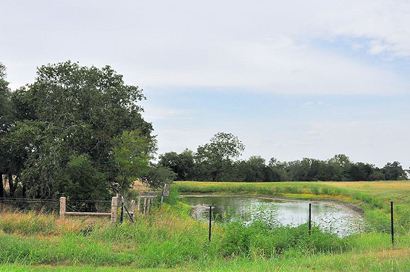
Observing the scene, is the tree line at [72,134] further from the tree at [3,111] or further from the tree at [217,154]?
the tree at [217,154]

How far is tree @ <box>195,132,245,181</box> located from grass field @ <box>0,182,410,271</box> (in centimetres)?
9582

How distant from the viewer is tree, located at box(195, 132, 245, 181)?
378ft

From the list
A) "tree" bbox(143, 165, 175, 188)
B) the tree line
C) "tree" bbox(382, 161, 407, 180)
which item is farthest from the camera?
"tree" bbox(382, 161, 407, 180)

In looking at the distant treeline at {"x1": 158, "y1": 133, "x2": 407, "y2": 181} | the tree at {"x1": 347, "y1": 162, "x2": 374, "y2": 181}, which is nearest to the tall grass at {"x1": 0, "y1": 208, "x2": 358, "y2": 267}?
the distant treeline at {"x1": 158, "y1": 133, "x2": 407, "y2": 181}

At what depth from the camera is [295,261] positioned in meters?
11.8

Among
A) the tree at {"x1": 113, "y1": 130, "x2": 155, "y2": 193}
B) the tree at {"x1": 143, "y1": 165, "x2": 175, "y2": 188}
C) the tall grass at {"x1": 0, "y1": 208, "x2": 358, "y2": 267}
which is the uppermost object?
the tree at {"x1": 113, "y1": 130, "x2": 155, "y2": 193}

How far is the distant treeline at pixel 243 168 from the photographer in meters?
110

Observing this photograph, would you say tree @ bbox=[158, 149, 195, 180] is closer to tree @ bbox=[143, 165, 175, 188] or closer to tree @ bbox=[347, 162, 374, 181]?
tree @ bbox=[347, 162, 374, 181]

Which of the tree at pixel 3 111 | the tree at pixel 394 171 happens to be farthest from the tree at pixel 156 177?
the tree at pixel 394 171

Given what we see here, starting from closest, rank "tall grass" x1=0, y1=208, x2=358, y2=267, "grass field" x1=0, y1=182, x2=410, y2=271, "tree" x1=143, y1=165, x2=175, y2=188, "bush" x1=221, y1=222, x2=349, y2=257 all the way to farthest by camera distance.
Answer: "grass field" x1=0, y1=182, x2=410, y2=271
"tall grass" x1=0, y1=208, x2=358, y2=267
"bush" x1=221, y1=222, x2=349, y2=257
"tree" x1=143, y1=165, x2=175, y2=188

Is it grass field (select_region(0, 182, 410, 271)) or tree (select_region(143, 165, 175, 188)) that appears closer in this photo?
grass field (select_region(0, 182, 410, 271))

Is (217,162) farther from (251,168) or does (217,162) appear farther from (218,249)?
(218,249)

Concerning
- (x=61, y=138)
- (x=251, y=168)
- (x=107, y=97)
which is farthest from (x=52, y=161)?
(x=251, y=168)

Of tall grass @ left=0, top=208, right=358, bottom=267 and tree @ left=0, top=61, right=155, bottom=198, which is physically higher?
tree @ left=0, top=61, right=155, bottom=198
